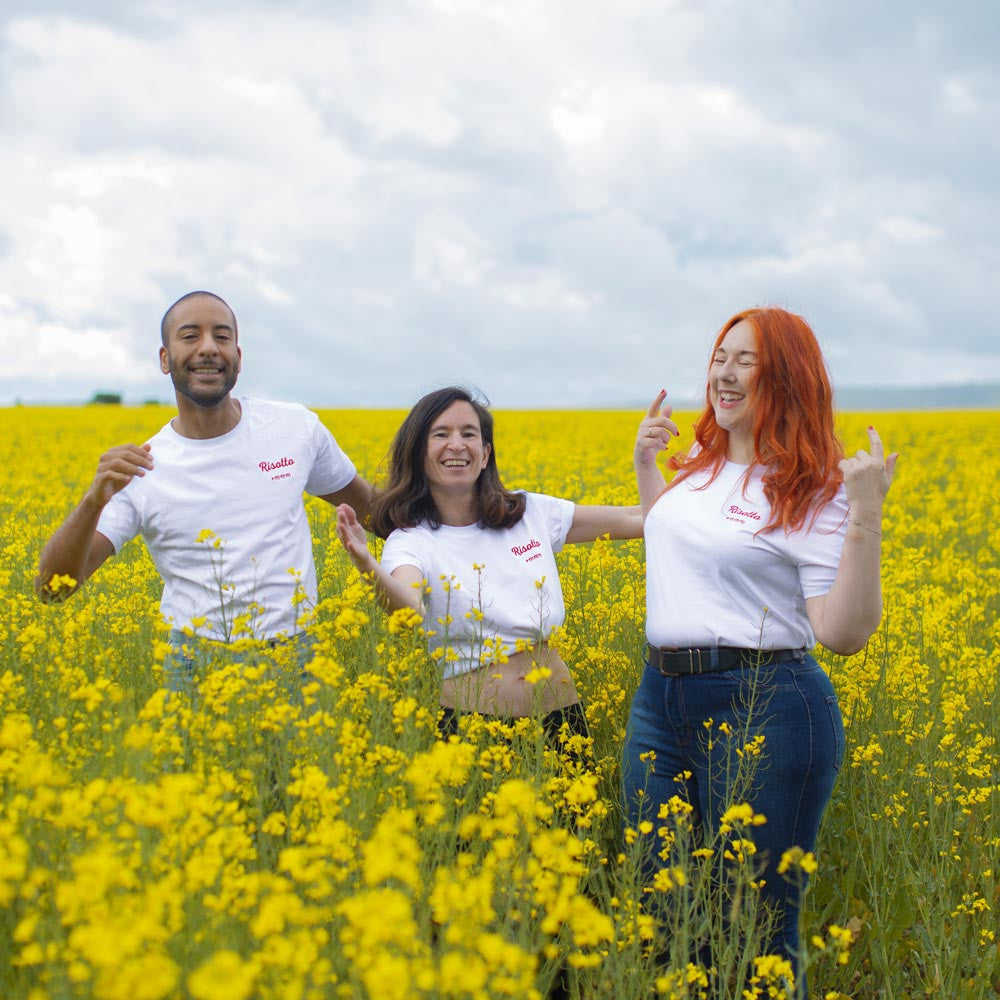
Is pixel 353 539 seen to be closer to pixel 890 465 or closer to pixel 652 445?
pixel 652 445

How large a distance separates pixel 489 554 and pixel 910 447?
15717 mm

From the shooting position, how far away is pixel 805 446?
10.5 feet

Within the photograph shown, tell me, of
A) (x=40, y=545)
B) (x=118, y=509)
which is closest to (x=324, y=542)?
(x=40, y=545)

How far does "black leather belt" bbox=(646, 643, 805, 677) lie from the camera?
3.14 m

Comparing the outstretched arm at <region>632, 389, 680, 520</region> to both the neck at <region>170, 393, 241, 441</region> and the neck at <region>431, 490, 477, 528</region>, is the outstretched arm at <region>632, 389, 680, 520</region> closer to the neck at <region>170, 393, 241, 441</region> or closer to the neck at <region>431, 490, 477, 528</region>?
the neck at <region>431, 490, 477, 528</region>

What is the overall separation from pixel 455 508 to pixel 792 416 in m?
1.36

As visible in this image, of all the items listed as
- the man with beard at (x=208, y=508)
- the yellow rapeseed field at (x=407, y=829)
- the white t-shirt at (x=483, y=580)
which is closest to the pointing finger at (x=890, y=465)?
the yellow rapeseed field at (x=407, y=829)

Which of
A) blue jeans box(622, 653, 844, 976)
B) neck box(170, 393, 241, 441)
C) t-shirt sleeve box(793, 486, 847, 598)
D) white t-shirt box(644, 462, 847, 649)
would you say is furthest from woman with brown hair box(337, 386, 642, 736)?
t-shirt sleeve box(793, 486, 847, 598)

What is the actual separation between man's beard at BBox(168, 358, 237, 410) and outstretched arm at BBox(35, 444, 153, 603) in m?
0.26

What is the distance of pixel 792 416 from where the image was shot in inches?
128

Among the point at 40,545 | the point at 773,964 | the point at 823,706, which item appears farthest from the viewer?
the point at 40,545

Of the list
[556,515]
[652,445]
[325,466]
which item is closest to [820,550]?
[652,445]

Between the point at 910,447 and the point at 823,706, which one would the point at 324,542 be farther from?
the point at 910,447

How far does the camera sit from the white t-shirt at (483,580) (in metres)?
3.62
